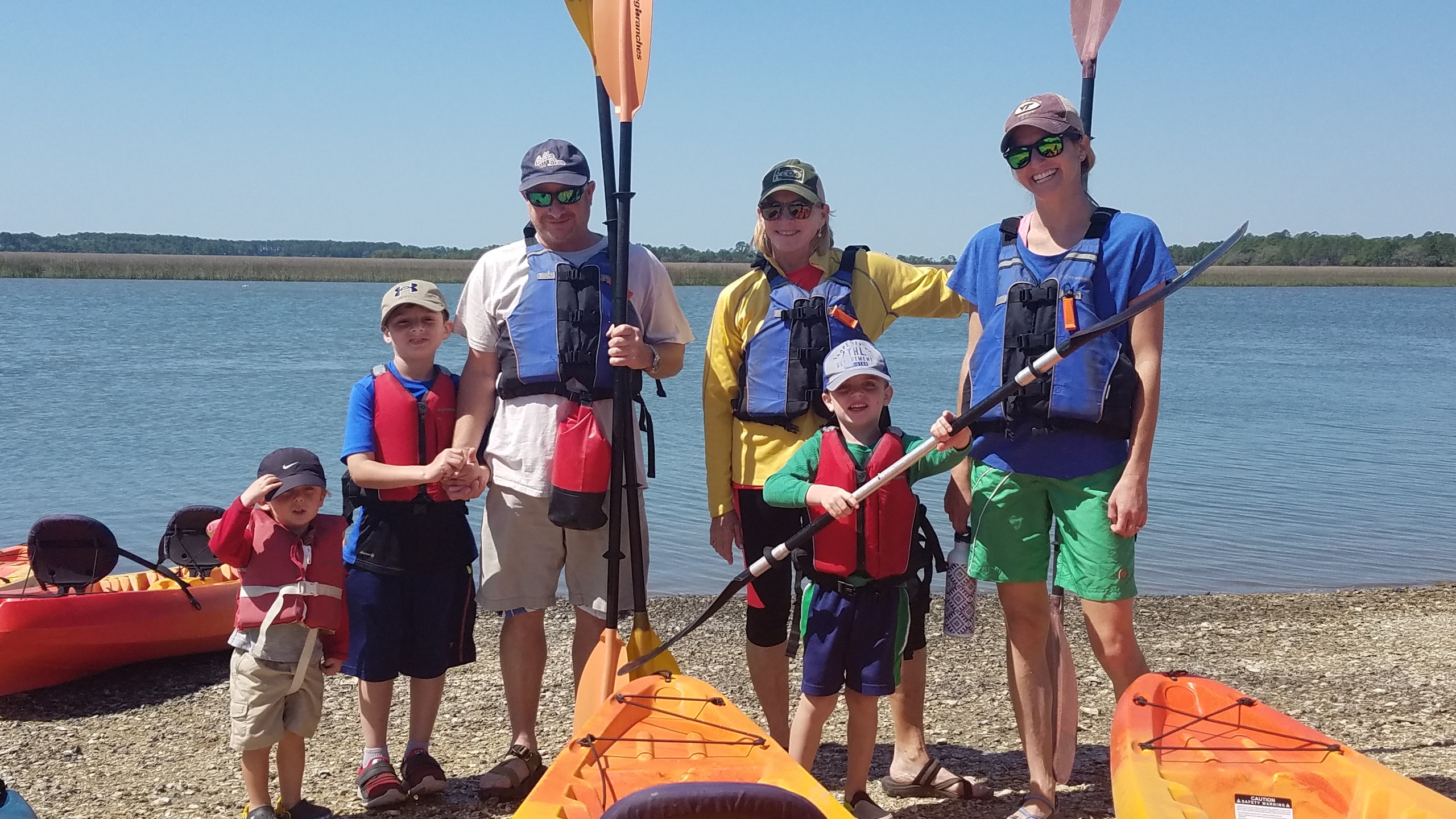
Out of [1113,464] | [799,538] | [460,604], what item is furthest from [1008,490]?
[460,604]

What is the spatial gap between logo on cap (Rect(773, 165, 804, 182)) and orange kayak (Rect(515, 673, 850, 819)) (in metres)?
1.46

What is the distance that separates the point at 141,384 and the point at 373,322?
53.9ft

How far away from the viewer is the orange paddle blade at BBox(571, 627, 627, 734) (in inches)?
139

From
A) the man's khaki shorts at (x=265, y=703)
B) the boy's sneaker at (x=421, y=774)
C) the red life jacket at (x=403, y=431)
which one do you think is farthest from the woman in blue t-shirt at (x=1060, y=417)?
the man's khaki shorts at (x=265, y=703)

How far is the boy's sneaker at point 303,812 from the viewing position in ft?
11.1

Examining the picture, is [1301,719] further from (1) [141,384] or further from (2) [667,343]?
(1) [141,384]

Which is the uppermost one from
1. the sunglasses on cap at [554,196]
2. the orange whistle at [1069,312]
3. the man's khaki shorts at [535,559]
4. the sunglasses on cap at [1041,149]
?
the sunglasses on cap at [1041,149]

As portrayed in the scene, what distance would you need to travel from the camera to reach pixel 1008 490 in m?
3.16

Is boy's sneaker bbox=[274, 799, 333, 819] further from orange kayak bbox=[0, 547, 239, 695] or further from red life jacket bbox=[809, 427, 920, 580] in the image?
orange kayak bbox=[0, 547, 239, 695]

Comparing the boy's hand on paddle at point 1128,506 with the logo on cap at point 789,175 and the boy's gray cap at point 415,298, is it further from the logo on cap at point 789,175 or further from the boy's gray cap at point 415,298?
the boy's gray cap at point 415,298

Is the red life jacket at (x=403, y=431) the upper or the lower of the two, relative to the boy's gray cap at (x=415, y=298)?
lower

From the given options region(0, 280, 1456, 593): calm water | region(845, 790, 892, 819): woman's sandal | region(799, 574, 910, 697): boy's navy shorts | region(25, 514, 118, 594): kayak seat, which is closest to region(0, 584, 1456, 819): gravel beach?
region(845, 790, 892, 819): woman's sandal

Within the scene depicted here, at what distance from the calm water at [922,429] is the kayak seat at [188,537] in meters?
2.96

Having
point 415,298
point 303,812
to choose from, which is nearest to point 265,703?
point 303,812
